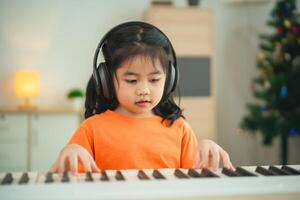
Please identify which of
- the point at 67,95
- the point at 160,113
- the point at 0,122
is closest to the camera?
the point at 160,113

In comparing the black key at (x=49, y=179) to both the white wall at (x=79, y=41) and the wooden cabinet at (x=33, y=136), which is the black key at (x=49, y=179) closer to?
the wooden cabinet at (x=33, y=136)

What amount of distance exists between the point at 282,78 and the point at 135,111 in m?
3.53

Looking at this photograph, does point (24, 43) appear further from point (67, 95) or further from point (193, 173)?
point (193, 173)

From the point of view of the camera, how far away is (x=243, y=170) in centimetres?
73

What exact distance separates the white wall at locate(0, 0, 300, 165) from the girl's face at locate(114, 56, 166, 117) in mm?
4208

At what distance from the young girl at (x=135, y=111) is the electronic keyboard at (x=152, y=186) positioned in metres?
0.45

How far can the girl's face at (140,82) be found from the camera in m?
1.11

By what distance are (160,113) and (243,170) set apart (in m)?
0.61

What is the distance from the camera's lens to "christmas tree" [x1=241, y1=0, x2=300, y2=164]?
4.59 meters

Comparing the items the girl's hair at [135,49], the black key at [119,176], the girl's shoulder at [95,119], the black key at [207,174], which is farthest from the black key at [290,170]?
the girl's shoulder at [95,119]

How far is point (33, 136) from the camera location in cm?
467

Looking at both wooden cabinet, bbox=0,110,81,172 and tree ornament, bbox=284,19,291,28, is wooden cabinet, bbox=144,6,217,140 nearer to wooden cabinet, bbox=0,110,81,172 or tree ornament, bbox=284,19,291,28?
tree ornament, bbox=284,19,291,28

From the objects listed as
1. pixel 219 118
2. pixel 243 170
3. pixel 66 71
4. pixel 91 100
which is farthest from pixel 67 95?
pixel 243 170

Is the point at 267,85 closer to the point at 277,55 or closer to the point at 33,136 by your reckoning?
the point at 277,55
